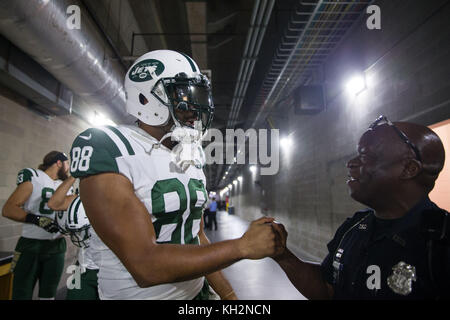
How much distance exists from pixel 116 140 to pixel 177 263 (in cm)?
49

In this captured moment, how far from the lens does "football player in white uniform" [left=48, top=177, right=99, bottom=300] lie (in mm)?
1270

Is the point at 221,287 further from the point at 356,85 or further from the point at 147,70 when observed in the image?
the point at 356,85

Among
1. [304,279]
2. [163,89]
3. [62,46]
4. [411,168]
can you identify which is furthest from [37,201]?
[411,168]

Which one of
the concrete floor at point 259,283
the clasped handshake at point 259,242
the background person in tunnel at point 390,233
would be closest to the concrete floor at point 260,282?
the concrete floor at point 259,283

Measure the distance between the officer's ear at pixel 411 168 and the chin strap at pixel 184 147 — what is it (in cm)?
99

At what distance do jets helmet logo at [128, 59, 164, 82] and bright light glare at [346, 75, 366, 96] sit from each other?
3.35m

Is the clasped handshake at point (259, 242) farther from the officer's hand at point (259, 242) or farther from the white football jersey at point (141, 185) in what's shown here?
the white football jersey at point (141, 185)

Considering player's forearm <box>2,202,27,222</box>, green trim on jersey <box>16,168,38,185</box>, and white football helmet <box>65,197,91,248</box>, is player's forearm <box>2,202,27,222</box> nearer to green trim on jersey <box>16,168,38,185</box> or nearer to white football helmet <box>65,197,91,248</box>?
green trim on jersey <box>16,168,38,185</box>

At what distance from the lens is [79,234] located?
6.47ft

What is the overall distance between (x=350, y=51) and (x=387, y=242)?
11.9 feet

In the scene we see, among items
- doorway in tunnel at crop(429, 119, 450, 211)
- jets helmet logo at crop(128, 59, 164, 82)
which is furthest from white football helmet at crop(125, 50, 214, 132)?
doorway in tunnel at crop(429, 119, 450, 211)

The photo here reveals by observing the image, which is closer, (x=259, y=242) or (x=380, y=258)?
(x=259, y=242)

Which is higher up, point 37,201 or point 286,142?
point 286,142
